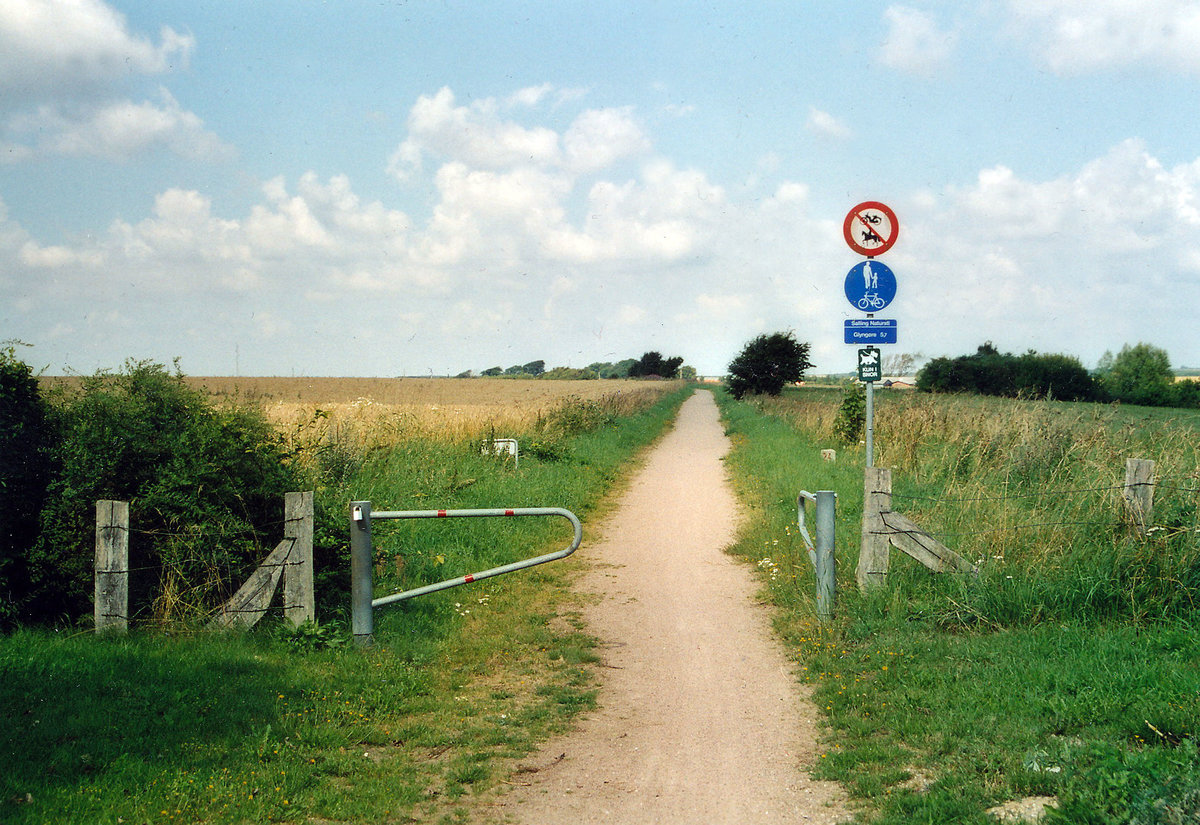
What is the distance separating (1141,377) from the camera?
180 feet

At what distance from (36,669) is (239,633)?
1318mm

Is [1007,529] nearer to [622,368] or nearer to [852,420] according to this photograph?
[852,420]

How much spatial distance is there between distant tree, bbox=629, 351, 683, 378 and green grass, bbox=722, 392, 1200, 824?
126 metres

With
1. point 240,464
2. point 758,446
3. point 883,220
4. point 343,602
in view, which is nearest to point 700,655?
point 343,602

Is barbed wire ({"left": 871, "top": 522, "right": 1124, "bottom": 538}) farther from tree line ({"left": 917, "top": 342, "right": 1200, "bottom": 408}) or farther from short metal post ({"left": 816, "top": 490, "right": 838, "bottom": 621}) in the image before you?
tree line ({"left": 917, "top": 342, "right": 1200, "bottom": 408})

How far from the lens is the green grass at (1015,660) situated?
12.2 feet

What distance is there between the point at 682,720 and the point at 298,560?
3087 mm

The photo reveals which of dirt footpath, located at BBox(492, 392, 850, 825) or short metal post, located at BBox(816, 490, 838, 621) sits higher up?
short metal post, located at BBox(816, 490, 838, 621)

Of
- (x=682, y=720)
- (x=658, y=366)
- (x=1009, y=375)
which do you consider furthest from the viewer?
(x=658, y=366)

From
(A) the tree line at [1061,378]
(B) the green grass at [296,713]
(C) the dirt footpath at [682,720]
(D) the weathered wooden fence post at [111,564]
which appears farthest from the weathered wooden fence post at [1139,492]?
(A) the tree line at [1061,378]

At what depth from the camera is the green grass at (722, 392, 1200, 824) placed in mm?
3721

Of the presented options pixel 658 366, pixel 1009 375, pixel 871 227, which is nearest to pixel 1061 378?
pixel 1009 375

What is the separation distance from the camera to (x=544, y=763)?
4.53 meters

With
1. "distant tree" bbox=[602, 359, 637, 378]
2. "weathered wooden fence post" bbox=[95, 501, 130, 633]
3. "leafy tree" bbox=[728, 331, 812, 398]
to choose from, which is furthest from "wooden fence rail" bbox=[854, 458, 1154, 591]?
"distant tree" bbox=[602, 359, 637, 378]
